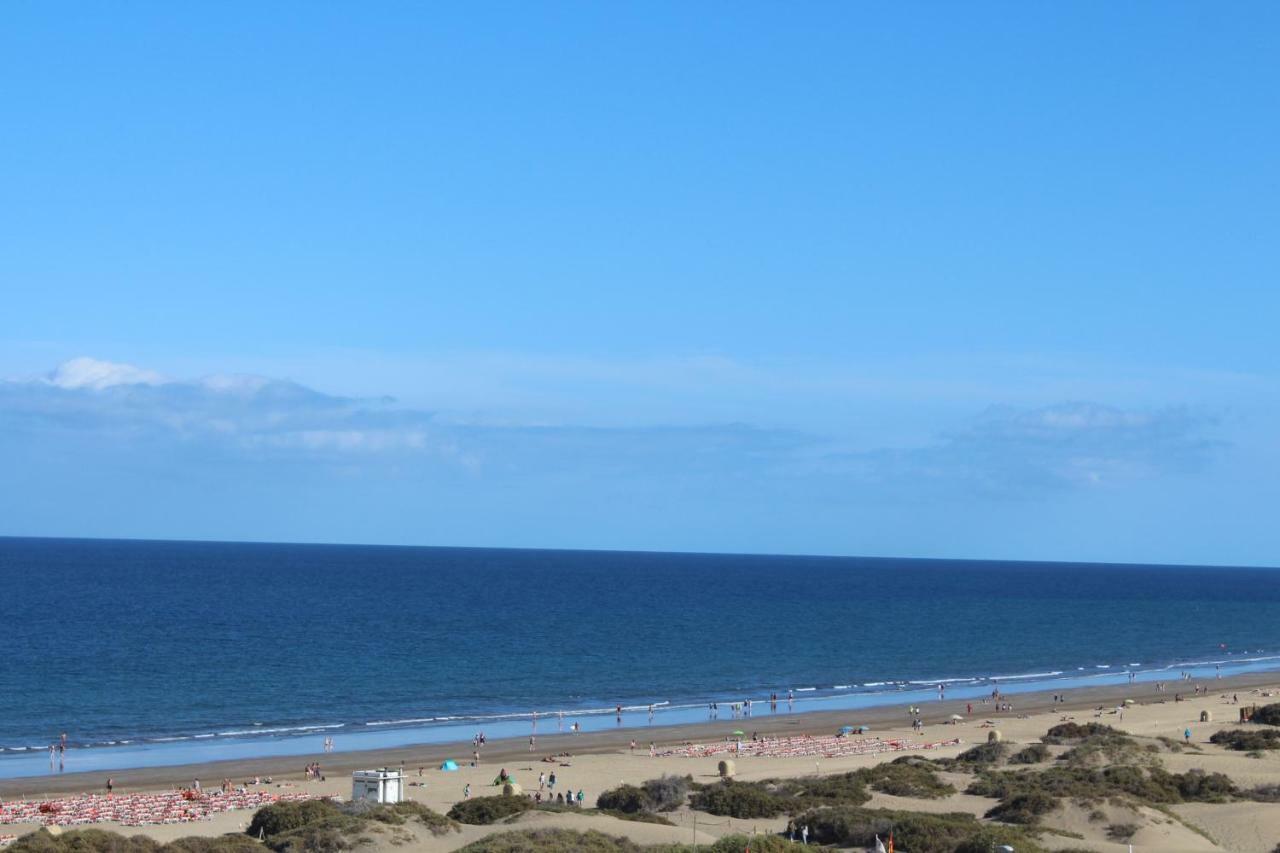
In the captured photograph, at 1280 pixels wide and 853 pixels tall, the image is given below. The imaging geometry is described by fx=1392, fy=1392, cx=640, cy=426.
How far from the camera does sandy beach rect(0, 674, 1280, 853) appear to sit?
29.9 meters

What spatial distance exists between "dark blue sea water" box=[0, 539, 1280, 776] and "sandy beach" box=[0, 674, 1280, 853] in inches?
201

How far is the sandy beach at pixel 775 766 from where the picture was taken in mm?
29891

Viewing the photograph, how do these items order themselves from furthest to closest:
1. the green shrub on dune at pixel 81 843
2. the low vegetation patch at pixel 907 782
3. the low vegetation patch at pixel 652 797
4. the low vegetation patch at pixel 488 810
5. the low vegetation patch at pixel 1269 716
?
the low vegetation patch at pixel 1269 716, the low vegetation patch at pixel 907 782, the low vegetation patch at pixel 652 797, the low vegetation patch at pixel 488 810, the green shrub on dune at pixel 81 843

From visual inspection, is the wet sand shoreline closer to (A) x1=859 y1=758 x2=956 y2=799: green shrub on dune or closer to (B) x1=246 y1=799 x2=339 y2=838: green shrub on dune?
(B) x1=246 y1=799 x2=339 y2=838: green shrub on dune

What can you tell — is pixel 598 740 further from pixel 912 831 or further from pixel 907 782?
pixel 912 831

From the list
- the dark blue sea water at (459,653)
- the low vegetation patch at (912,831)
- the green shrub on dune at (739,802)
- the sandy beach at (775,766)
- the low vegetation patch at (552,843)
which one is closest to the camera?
the low vegetation patch at (552,843)

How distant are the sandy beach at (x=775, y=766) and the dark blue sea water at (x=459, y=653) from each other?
5.11 meters

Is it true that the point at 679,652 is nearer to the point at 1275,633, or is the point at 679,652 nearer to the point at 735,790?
the point at 735,790

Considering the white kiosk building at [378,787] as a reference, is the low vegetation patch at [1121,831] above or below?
below

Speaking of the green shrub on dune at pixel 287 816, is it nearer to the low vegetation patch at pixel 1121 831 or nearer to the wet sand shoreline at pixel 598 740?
the wet sand shoreline at pixel 598 740

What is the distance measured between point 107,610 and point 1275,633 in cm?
11401

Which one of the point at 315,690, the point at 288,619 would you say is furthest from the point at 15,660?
the point at 288,619

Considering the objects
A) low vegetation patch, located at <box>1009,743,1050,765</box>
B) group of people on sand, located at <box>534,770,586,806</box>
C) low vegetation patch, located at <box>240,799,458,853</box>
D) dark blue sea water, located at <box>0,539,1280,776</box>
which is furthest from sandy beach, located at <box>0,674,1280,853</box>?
dark blue sea water, located at <box>0,539,1280,776</box>

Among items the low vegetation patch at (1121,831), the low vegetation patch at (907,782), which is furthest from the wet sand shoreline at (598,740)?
the low vegetation patch at (1121,831)
